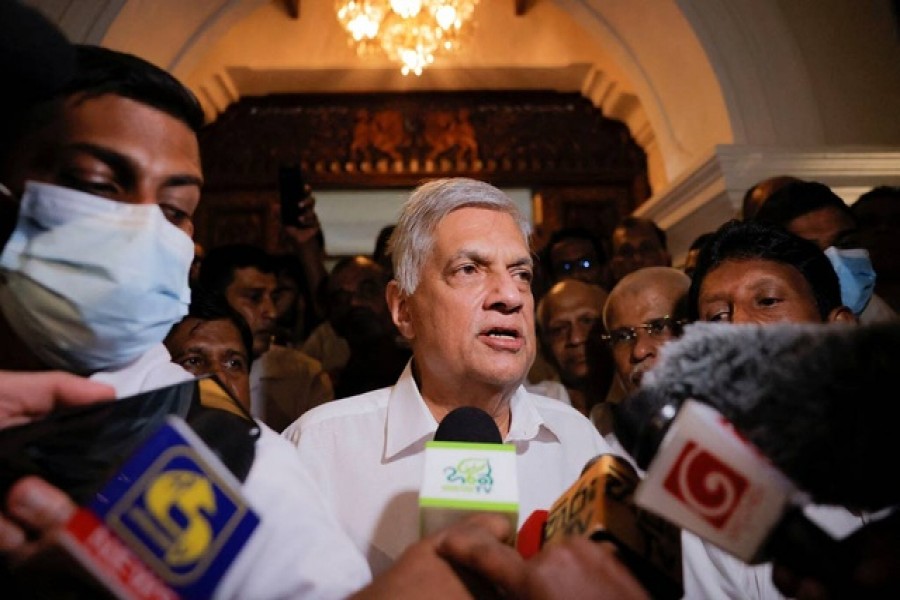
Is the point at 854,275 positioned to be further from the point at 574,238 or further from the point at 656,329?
the point at 574,238

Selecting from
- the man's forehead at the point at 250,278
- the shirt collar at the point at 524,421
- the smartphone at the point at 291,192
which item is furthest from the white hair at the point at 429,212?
the man's forehead at the point at 250,278

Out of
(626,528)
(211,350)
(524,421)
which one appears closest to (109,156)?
(626,528)

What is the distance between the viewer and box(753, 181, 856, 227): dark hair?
249 centimetres

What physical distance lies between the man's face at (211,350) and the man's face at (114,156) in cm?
120

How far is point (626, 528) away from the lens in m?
0.72

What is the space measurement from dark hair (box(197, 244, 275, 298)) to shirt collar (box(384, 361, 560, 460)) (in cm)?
173

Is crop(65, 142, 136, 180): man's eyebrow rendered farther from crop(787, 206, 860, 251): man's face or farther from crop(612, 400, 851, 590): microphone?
crop(787, 206, 860, 251): man's face

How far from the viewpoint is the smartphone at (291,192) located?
10.0ft

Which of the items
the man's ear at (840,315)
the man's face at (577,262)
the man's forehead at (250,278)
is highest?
the man's face at (577,262)

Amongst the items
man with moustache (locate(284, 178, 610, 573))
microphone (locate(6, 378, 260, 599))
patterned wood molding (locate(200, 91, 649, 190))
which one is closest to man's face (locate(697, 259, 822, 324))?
man with moustache (locate(284, 178, 610, 573))

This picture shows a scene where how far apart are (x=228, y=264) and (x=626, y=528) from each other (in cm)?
282

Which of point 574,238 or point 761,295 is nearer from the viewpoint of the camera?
point 761,295

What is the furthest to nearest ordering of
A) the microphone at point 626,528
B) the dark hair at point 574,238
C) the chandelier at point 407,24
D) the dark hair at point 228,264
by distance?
1. the chandelier at point 407,24
2. the dark hair at point 574,238
3. the dark hair at point 228,264
4. the microphone at point 626,528

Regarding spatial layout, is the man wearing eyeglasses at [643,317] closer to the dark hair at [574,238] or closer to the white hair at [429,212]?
the white hair at [429,212]
